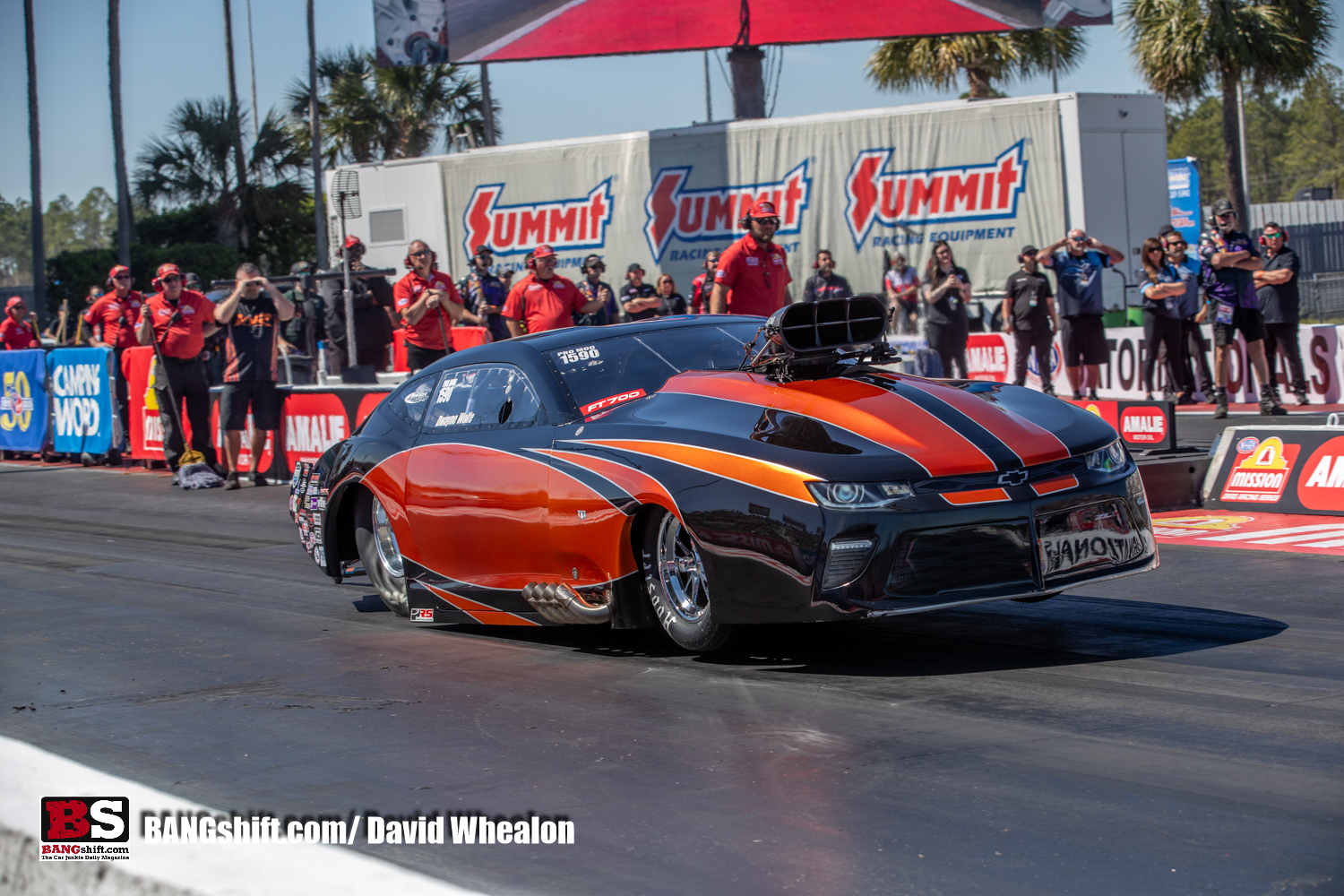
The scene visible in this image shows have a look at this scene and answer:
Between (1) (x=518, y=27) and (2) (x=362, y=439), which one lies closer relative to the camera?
(2) (x=362, y=439)

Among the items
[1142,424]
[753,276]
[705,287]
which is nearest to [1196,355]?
[705,287]

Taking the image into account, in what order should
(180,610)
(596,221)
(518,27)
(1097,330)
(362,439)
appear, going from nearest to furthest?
(362,439) < (180,610) < (1097,330) < (596,221) < (518,27)

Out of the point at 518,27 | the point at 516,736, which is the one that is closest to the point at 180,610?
the point at 516,736

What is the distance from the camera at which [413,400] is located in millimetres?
7559

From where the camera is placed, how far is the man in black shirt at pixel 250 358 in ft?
47.6

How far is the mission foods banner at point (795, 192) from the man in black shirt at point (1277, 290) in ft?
20.2

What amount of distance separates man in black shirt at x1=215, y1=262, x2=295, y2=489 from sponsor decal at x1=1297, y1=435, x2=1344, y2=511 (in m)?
9.17

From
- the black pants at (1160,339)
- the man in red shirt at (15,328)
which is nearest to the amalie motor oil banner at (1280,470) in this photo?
the black pants at (1160,339)

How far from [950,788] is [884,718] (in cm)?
82

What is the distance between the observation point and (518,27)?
31.0 metres

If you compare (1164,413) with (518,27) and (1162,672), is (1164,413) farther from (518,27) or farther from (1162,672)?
(518,27)

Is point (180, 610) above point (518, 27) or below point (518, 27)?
below

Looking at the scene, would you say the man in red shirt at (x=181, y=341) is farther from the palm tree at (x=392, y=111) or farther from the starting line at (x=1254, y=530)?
the palm tree at (x=392, y=111)

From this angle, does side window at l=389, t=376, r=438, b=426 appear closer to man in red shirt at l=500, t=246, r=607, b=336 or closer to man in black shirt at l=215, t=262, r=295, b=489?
man in red shirt at l=500, t=246, r=607, b=336
